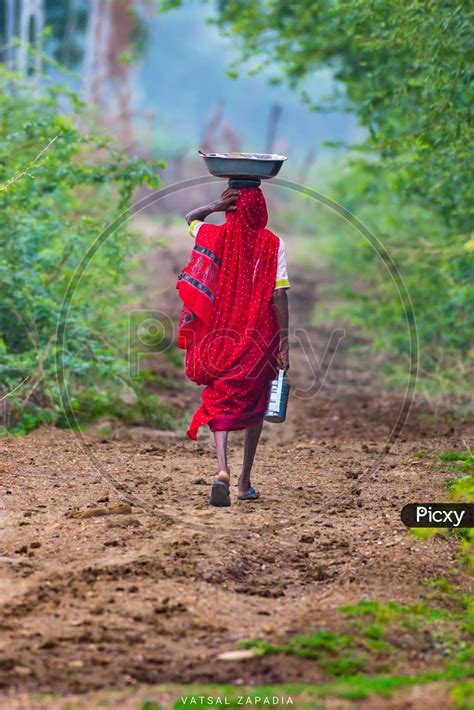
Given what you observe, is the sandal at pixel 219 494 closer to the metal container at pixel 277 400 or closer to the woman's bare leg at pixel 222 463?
the woman's bare leg at pixel 222 463

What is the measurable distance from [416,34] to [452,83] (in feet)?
2.21

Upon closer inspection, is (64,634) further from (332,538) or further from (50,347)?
(50,347)

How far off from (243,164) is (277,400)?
1496mm

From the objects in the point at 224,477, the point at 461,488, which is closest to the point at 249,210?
the point at 224,477

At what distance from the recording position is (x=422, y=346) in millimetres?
12039

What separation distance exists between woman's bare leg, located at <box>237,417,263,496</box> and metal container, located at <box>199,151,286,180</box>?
63.1 inches

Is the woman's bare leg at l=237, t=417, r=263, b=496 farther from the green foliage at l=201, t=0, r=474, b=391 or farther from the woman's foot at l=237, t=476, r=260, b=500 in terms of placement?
the green foliage at l=201, t=0, r=474, b=391

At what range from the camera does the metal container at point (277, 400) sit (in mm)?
6684

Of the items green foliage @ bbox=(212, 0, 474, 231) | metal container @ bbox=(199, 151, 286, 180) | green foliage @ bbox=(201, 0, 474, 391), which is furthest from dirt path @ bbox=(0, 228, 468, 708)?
green foliage @ bbox=(212, 0, 474, 231)

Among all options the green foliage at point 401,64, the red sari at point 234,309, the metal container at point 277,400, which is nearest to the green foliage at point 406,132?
the green foliage at point 401,64

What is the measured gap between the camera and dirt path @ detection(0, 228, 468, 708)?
4.17 metres

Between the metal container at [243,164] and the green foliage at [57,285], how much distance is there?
1986 millimetres

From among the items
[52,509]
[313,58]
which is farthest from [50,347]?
[313,58]

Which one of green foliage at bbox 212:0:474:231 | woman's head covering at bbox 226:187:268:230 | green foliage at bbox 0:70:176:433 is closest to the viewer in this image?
woman's head covering at bbox 226:187:268:230
